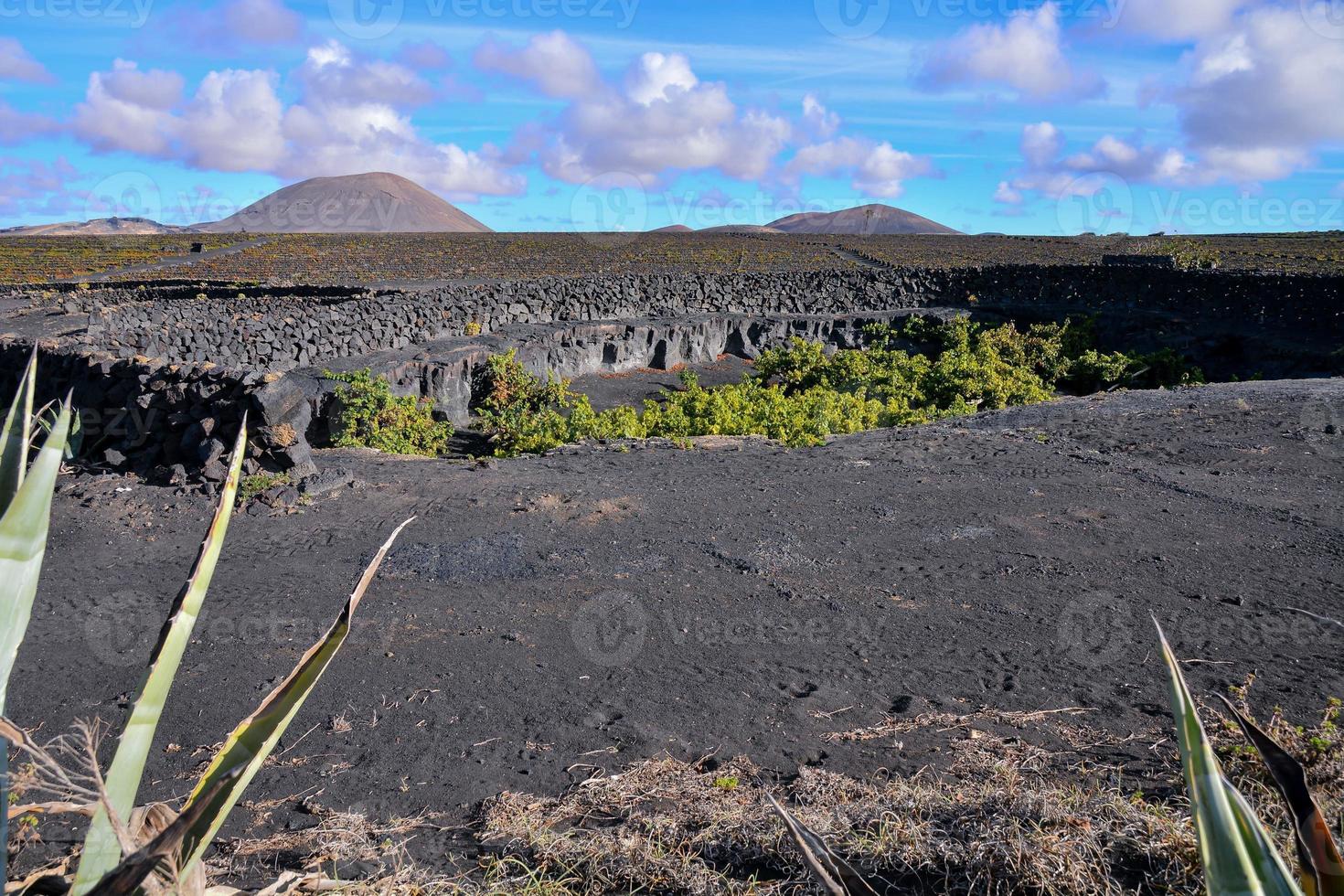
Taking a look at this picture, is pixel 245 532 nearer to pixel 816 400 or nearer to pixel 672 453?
pixel 672 453

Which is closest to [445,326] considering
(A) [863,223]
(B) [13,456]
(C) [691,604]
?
(C) [691,604]

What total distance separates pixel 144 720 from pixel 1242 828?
6.20 ft

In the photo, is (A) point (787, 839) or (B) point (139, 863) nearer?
(B) point (139, 863)

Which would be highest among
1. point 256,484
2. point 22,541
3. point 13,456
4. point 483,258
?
point 483,258

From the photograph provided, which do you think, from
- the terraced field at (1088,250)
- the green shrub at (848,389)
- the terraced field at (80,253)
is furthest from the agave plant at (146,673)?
the terraced field at (80,253)

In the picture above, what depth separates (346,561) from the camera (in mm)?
6203

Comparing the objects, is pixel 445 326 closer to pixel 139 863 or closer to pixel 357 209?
pixel 139 863

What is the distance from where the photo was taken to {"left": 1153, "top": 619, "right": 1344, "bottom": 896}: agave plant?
4.04 ft

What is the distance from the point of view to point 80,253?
51.0m

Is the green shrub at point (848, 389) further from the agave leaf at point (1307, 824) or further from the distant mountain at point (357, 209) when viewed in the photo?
the distant mountain at point (357, 209)

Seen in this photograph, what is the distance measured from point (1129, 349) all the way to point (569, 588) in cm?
2219

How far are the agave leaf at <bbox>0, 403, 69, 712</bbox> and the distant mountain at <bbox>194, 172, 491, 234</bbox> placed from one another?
98.2 m

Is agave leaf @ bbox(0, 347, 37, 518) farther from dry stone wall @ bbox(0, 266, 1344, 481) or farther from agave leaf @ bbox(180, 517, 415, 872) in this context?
dry stone wall @ bbox(0, 266, 1344, 481)

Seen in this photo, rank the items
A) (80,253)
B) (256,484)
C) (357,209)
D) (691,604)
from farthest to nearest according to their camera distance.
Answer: (357,209)
(80,253)
(256,484)
(691,604)
